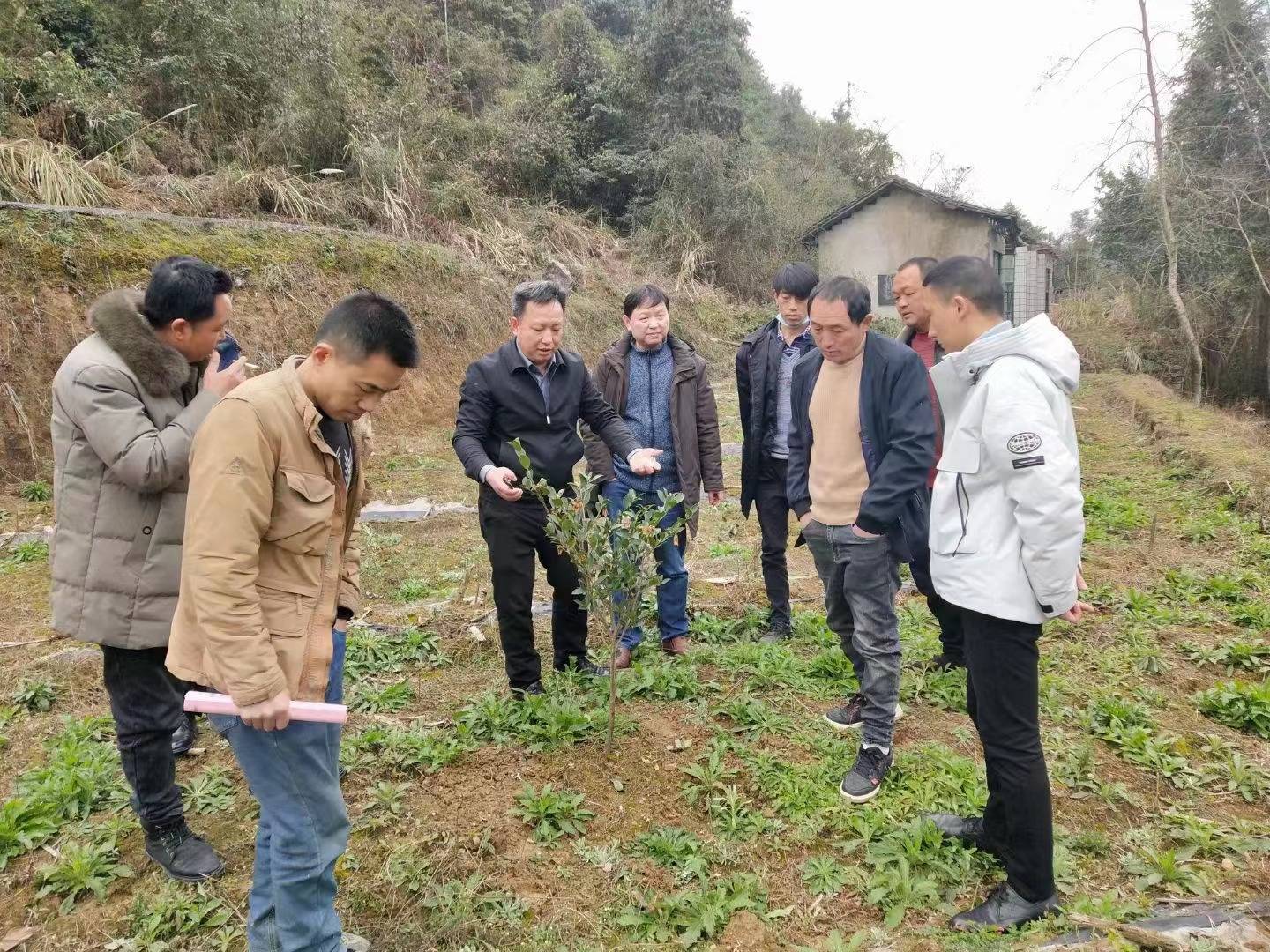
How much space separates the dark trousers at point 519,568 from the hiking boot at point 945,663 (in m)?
2.07

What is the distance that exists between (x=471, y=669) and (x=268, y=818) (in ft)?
7.73

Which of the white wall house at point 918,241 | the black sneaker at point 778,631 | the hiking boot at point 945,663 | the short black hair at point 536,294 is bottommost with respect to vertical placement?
the hiking boot at point 945,663

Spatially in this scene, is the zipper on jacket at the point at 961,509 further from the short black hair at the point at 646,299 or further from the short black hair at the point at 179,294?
the short black hair at the point at 179,294

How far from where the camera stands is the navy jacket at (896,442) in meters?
2.97

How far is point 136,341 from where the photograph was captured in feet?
8.14

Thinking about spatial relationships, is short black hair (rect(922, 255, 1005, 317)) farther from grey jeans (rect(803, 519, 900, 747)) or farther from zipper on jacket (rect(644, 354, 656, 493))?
zipper on jacket (rect(644, 354, 656, 493))

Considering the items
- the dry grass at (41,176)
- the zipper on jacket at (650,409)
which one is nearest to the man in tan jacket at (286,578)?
the zipper on jacket at (650,409)

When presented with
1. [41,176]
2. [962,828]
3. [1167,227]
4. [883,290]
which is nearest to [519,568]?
[962,828]

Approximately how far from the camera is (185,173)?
11.6 m

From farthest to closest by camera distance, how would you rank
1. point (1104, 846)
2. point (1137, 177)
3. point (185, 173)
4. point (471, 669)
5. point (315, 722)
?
point (1137, 177) < point (185, 173) < point (471, 669) < point (1104, 846) < point (315, 722)

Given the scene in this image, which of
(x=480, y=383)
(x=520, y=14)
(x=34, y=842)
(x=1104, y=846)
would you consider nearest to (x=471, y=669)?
(x=480, y=383)

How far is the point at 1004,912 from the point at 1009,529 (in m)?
1.23

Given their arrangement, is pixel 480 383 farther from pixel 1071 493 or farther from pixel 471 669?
pixel 1071 493

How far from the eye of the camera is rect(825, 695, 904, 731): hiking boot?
3705 mm
